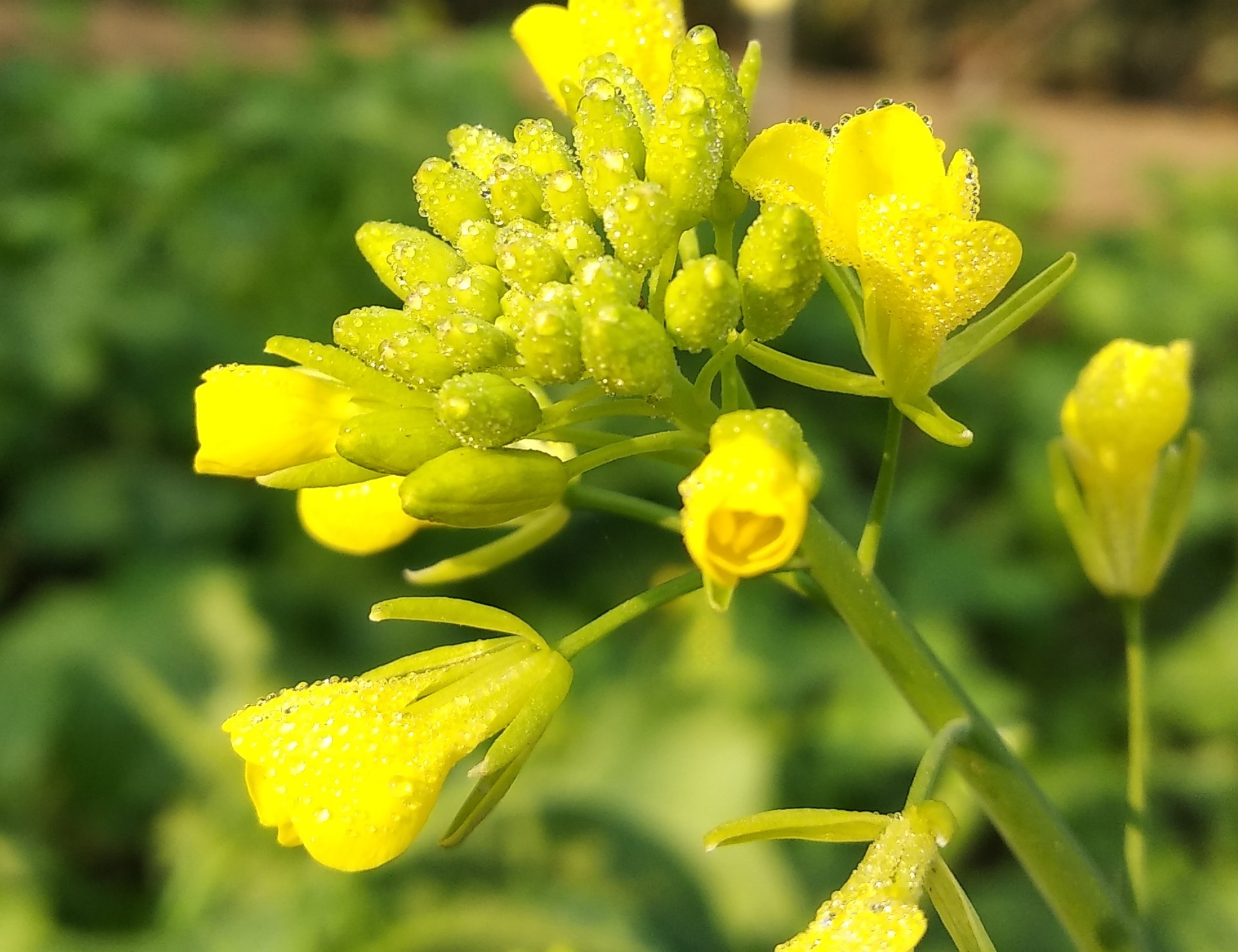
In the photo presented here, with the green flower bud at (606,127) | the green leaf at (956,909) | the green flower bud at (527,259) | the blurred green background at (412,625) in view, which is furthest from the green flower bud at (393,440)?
the blurred green background at (412,625)

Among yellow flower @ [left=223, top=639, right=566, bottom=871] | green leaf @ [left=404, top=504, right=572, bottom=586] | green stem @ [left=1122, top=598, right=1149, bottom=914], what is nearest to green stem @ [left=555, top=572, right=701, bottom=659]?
yellow flower @ [left=223, top=639, right=566, bottom=871]

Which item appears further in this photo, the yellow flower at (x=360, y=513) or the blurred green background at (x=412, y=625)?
the blurred green background at (x=412, y=625)

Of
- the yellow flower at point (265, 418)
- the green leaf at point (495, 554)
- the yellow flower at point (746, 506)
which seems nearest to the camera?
the yellow flower at point (746, 506)

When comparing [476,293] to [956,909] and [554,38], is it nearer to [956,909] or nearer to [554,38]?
[554,38]

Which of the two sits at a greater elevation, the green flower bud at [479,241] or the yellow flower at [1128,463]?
the green flower bud at [479,241]

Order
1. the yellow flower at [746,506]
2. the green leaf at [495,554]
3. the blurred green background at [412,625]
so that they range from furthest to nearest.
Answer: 1. the blurred green background at [412,625]
2. the green leaf at [495,554]
3. the yellow flower at [746,506]

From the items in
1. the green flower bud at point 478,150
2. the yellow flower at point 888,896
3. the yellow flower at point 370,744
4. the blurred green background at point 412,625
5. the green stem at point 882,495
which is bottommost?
the blurred green background at point 412,625

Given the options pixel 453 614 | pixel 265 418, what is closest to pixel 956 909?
pixel 453 614

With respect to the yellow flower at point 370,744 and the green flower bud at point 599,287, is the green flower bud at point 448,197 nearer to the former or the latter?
the green flower bud at point 599,287
